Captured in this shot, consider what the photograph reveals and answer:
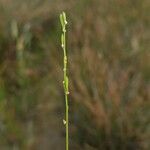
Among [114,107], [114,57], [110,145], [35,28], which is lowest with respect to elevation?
[110,145]

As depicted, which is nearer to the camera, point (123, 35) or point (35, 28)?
point (123, 35)

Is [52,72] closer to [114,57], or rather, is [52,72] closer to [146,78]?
[114,57]

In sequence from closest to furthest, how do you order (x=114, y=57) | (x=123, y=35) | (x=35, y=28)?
(x=114, y=57)
(x=123, y=35)
(x=35, y=28)

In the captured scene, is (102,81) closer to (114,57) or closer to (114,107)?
(114,107)

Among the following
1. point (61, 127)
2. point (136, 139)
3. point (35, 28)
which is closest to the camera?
point (136, 139)

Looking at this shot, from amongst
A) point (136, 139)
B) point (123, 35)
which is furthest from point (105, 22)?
point (136, 139)

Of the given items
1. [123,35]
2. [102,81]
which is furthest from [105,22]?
[102,81]

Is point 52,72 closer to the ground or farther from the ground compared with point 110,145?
farther from the ground
